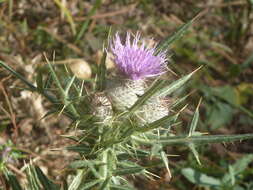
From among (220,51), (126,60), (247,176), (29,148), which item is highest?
(126,60)

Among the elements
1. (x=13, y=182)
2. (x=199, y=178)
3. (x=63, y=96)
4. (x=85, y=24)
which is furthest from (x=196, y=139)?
(x=85, y=24)

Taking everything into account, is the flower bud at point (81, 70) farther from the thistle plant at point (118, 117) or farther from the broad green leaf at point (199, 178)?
the thistle plant at point (118, 117)

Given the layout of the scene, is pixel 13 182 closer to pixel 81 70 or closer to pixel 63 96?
pixel 63 96

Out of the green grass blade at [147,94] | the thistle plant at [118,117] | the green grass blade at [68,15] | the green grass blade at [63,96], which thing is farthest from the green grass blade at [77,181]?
the green grass blade at [68,15]

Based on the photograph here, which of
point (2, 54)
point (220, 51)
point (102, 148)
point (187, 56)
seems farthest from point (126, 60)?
point (220, 51)

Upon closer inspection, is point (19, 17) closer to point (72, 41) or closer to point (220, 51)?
point (72, 41)

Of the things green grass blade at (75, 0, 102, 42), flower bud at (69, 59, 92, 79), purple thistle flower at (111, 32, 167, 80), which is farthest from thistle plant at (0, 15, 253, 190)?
green grass blade at (75, 0, 102, 42)

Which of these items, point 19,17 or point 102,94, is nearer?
point 102,94

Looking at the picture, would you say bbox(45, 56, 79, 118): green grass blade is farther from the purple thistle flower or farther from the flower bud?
the flower bud

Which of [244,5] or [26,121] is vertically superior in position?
[244,5]
